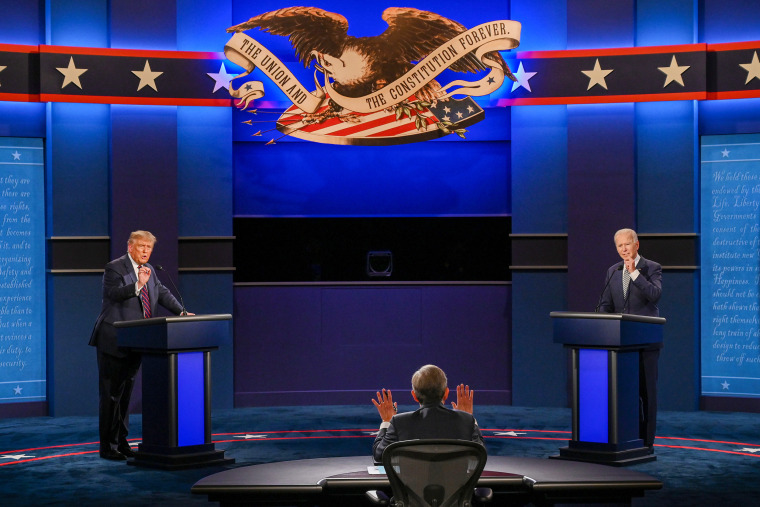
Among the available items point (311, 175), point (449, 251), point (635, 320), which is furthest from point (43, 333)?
point (635, 320)

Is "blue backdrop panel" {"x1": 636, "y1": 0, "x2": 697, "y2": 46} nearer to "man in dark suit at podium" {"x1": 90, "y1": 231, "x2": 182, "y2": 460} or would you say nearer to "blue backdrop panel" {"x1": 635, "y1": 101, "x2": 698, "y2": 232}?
"blue backdrop panel" {"x1": 635, "y1": 101, "x2": 698, "y2": 232}

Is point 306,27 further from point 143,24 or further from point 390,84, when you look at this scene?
point 143,24

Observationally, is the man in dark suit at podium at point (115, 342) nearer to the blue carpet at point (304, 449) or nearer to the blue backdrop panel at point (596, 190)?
the blue carpet at point (304, 449)

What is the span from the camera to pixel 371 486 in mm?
3432

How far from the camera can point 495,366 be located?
29.6 feet

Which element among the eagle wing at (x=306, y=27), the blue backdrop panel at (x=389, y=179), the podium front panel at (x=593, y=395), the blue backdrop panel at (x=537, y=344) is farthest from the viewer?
the blue backdrop panel at (x=389, y=179)

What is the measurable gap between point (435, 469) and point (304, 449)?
12.7ft

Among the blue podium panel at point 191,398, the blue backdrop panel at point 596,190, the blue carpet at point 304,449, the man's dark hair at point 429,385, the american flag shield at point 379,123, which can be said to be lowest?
the blue carpet at point 304,449

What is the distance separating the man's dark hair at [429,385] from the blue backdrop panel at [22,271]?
6.08m

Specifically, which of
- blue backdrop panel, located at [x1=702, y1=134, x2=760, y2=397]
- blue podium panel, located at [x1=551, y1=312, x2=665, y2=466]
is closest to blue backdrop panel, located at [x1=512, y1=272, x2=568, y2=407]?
blue backdrop panel, located at [x1=702, y1=134, x2=760, y2=397]

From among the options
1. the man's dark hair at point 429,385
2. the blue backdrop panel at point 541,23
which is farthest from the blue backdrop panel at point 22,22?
the man's dark hair at point 429,385

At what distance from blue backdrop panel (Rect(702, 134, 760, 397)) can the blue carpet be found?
0.46 meters

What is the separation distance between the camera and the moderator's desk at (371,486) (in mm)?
3463

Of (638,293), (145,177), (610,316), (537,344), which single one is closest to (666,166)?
(537,344)
